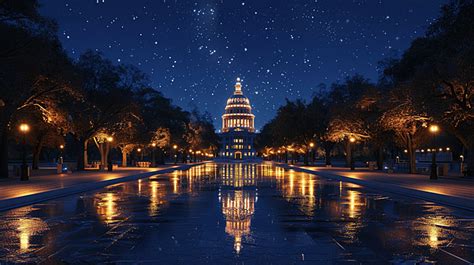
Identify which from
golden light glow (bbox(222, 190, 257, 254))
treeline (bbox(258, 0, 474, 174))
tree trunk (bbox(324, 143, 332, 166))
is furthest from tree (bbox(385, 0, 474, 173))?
tree trunk (bbox(324, 143, 332, 166))

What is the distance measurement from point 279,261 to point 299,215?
7075 millimetres

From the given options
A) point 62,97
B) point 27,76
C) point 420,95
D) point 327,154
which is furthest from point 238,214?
point 327,154

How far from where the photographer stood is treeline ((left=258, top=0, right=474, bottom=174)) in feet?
87.0

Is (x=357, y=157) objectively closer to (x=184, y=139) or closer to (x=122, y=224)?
(x=184, y=139)

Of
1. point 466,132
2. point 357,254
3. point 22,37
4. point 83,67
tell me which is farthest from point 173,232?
point 83,67

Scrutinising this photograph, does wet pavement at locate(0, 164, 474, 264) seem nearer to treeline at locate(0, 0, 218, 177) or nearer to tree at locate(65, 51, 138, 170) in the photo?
treeline at locate(0, 0, 218, 177)

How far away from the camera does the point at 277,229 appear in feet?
42.9

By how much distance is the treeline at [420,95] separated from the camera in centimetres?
2653

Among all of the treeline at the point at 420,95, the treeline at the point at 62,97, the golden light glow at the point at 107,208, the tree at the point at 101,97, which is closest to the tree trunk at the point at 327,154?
the treeline at the point at 420,95

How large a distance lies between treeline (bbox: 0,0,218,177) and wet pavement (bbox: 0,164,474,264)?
13662mm

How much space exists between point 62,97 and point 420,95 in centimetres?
2849

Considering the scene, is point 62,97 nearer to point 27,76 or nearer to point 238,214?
point 27,76

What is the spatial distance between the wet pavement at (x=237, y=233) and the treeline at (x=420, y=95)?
11.0 metres

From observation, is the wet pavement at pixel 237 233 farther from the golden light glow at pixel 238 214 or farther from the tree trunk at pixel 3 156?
the tree trunk at pixel 3 156
